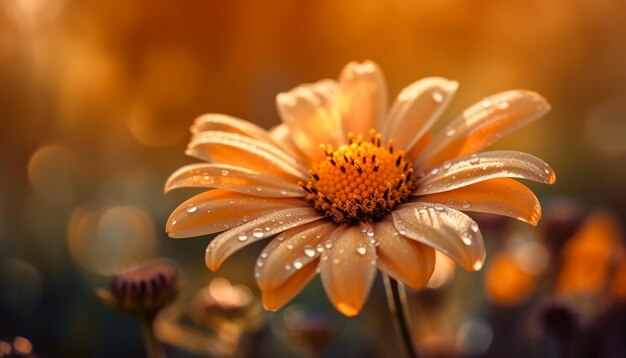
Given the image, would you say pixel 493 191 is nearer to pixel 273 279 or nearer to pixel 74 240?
pixel 273 279

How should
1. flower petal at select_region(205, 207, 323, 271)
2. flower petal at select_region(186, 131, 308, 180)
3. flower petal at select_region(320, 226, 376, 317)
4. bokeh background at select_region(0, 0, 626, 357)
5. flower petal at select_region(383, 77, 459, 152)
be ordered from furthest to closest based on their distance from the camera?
bokeh background at select_region(0, 0, 626, 357) → flower petal at select_region(383, 77, 459, 152) → flower petal at select_region(186, 131, 308, 180) → flower petal at select_region(205, 207, 323, 271) → flower petal at select_region(320, 226, 376, 317)

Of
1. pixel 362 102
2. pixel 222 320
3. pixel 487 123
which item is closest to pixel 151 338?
pixel 222 320

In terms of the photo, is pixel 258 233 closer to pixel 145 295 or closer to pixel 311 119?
pixel 145 295

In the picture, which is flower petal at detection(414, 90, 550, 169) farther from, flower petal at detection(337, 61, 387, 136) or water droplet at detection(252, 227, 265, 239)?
water droplet at detection(252, 227, 265, 239)

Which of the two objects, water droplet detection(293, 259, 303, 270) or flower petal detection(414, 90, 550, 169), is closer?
water droplet detection(293, 259, 303, 270)

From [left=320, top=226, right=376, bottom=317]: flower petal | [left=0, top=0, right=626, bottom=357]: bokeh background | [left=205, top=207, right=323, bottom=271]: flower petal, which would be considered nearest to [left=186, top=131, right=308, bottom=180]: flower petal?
[left=205, top=207, right=323, bottom=271]: flower petal

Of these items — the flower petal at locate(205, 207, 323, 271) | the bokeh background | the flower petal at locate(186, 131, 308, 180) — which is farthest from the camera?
the bokeh background

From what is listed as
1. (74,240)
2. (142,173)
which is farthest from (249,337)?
(142,173)

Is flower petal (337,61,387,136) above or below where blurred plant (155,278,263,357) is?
above
